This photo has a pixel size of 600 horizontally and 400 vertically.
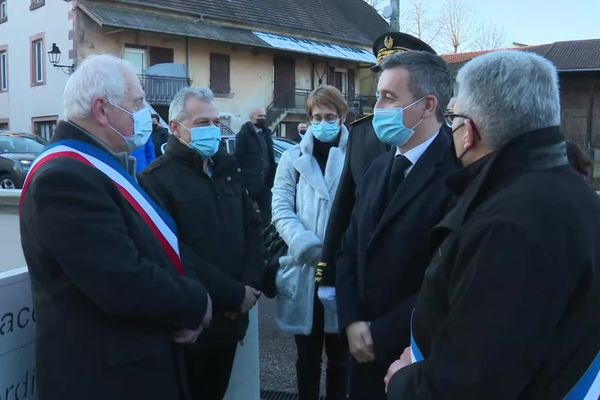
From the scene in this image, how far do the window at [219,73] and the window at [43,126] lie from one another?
21.2ft

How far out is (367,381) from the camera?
2.48 metres

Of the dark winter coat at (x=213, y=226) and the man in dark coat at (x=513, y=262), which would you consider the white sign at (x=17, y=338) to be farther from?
the man in dark coat at (x=513, y=262)

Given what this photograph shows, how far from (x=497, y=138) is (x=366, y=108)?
2910 cm

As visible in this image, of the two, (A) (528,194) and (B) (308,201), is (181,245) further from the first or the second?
(A) (528,194)

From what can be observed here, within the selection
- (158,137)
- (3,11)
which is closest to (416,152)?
(158,137)

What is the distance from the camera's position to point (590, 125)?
81.4 feet

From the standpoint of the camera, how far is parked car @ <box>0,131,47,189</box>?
13.9m

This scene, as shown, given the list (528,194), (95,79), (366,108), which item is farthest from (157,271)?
(366,108)

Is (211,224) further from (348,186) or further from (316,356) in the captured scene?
(316,356)

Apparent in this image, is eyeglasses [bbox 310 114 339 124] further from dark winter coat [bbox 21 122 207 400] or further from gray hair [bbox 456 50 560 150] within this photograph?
gray hair [bbox 456 50 560 150]

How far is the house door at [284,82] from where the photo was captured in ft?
91.0

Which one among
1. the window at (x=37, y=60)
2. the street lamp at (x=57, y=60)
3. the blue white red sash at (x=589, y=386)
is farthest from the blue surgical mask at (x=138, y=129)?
the window at (x=37, y=60)

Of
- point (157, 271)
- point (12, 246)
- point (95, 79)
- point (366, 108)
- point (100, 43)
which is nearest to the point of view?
point (157, 271)

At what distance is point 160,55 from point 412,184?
2295cm
